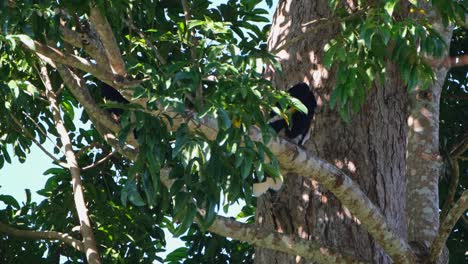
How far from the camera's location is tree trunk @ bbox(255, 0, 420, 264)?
469 cm

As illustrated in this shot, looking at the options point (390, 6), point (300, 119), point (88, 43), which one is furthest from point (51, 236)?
point (390, 6)

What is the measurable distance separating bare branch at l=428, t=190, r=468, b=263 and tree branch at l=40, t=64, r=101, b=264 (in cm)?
170

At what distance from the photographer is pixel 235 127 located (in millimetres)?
3496

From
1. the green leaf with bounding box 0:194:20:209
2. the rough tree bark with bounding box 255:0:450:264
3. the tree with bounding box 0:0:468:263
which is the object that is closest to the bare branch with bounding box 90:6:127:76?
the tree with bounding box 0:0:468:263

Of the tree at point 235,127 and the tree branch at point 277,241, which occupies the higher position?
the tree at point 235,127

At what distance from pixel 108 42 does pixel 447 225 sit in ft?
5.41

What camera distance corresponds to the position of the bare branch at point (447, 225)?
165 inches

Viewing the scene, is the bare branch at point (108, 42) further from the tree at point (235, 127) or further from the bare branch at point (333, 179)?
the bare branch at point (333, 179)

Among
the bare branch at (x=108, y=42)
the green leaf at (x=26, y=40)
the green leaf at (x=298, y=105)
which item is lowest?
the green leaf at (x=298, y=105)

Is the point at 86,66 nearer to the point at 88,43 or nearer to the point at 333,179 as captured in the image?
the point at 88,43

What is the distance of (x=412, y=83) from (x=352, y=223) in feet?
3.52

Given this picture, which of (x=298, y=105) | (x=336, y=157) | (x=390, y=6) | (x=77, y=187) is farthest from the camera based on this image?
(x=77, y=187)

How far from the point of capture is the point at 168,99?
11.1 feet

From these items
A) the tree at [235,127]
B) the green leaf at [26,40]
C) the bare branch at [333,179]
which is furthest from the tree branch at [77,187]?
the green leaf at [26,40]
